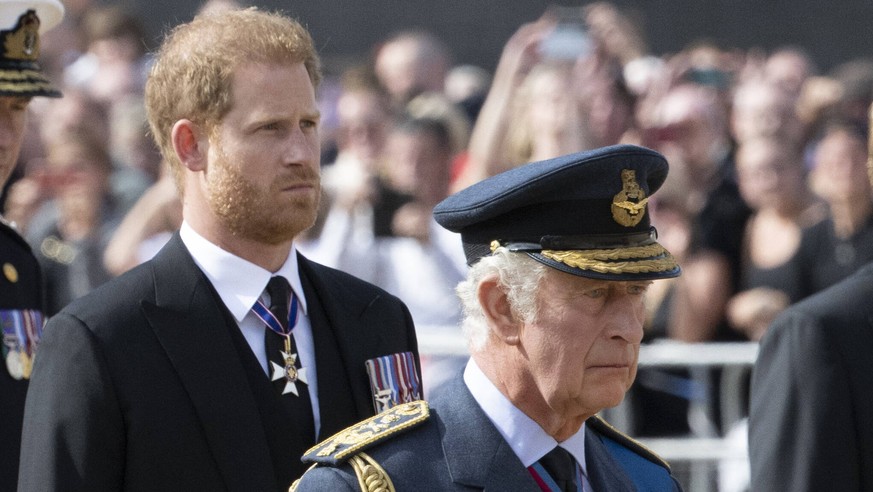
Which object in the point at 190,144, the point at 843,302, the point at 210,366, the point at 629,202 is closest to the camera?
the point at 629,202

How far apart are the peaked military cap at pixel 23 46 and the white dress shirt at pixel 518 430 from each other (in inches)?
72.4

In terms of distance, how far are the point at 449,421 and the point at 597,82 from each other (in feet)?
18.6

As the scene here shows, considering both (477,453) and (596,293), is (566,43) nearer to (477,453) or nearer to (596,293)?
(596,293)

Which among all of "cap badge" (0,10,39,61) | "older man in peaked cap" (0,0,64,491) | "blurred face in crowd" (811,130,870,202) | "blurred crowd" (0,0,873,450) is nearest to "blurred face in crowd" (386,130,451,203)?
"blurred crowd" (0,0,873,450)

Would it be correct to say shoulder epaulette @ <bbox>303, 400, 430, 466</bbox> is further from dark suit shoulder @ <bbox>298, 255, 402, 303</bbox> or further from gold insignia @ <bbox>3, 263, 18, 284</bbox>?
gold insignia @ <bbox>3, 263, 18, 284</bbox>

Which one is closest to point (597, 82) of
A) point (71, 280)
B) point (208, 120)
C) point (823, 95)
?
point (823, 95)

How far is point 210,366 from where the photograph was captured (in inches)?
130

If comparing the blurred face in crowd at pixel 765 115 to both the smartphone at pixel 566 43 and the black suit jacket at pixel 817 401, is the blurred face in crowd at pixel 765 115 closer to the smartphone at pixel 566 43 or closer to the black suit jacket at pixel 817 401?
the smartphone at pixel 566 43

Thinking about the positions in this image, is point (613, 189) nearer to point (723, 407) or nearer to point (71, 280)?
point (723, 407)

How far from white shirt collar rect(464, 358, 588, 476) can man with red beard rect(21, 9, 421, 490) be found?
0.74 meters

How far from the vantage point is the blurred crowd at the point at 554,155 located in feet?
23.7

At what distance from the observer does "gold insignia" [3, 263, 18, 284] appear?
4.16 m

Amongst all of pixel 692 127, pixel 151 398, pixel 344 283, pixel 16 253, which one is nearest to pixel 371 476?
pixel 151 398

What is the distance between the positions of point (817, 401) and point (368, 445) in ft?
5.28
